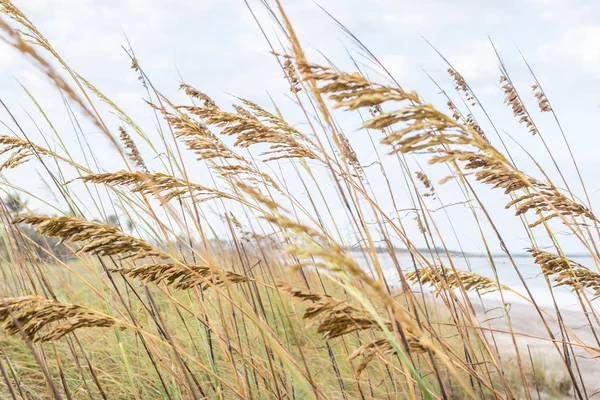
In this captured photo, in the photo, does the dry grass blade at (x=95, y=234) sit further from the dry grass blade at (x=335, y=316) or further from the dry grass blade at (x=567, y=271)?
the dry grass blade at (x=567, y=271)

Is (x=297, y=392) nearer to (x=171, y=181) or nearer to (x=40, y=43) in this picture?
(x=171, y=181)

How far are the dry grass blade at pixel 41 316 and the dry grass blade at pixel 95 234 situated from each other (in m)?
0.16

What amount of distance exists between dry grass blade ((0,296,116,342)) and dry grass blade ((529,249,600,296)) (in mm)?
1478

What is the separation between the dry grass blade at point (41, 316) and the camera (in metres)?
1.23

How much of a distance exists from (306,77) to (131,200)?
4.76 ft

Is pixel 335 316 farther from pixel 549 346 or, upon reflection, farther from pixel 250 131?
pixel 549 346

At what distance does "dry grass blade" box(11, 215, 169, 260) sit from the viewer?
4.40 ft

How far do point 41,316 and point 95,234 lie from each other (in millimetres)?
243

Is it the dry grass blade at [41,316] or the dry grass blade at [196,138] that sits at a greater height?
the dry grass blade at [196,138]

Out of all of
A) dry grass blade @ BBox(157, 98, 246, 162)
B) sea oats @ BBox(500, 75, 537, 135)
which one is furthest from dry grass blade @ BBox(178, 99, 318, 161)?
sea oats @ BBox(500, 75, 537, 135)

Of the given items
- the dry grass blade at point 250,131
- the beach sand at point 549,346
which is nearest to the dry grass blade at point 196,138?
the dry grass blade at point 250,131

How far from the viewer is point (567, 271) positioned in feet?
6.00

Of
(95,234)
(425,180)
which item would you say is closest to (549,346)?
(425,180)

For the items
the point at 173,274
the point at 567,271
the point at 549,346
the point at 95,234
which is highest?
the point at 95,234
